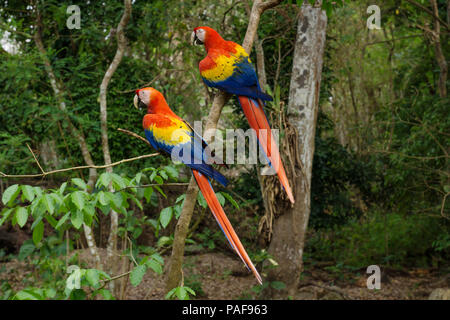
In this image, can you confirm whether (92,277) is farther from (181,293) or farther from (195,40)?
(195,40)

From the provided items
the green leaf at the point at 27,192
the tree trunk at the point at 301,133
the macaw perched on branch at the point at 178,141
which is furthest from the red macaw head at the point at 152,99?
the tree trunk at the point at 301,133

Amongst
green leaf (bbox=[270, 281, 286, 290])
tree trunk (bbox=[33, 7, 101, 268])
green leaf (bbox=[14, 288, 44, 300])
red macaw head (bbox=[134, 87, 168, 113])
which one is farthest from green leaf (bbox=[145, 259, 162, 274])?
green leaf (bbox=[270, 281, 286, 290])

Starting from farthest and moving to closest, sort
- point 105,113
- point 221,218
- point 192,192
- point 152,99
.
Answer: point 105,113
point 152,99
point 192,192
point 221,218

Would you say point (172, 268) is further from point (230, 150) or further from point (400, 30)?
point (400, 30)

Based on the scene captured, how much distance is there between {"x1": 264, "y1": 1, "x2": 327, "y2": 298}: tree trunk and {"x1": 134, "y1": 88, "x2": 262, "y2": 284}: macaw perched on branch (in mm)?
2327

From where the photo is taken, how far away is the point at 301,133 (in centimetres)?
376

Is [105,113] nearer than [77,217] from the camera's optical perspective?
No

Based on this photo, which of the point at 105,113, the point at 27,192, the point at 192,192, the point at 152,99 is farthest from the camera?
the point at 105,113

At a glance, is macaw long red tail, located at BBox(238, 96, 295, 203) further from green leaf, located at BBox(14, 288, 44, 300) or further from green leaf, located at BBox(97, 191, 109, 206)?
green leaf, located at BBox(14, 288, 44, 300)

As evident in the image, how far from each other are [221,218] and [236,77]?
54 centimetres

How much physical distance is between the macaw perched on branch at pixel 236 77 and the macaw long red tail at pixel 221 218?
0.78 ft

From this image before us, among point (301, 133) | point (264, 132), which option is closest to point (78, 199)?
point (264, 132)

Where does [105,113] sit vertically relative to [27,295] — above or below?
above
